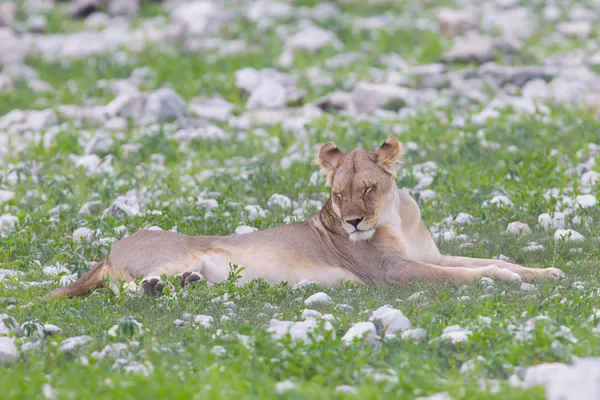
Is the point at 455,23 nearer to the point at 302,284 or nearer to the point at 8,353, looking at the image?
the point at 302,284

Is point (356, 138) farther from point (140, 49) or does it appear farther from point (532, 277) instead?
point (140, 49)

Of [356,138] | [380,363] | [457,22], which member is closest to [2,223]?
[356,138]

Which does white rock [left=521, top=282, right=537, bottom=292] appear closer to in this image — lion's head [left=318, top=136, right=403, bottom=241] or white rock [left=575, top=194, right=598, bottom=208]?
lion's head [left=318, top=136, right=403, bottom=241]

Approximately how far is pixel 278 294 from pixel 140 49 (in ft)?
54.3

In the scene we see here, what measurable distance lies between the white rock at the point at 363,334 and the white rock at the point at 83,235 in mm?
5011

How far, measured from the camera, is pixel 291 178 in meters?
14.3

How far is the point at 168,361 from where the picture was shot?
701 cm

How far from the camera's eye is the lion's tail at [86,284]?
9766mm

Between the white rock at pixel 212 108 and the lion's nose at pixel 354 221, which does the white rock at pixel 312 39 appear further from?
the lion's nose at pixel 354 221

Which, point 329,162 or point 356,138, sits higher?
point 329,162

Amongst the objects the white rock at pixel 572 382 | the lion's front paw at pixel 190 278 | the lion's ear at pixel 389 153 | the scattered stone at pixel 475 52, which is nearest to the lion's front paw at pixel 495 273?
the lion's ear at pixel 389 153

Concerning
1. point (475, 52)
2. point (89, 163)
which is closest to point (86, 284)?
point (89, 163)

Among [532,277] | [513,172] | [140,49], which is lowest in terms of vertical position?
[140,49]

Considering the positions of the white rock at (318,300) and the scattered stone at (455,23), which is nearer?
the white rock at (318,300)
